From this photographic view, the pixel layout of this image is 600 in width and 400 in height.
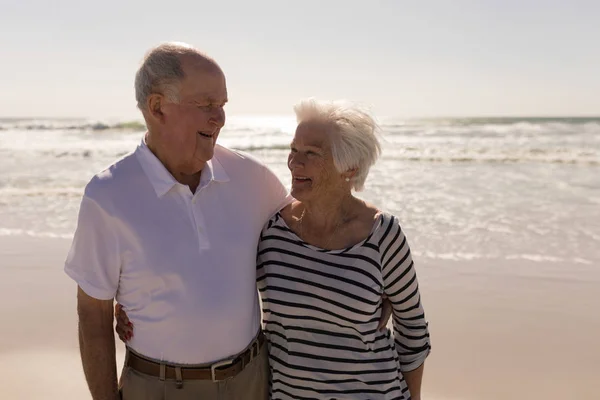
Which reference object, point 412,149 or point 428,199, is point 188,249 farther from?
point 412,149

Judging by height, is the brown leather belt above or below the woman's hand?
A: below

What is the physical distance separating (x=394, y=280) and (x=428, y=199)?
32.9 ft

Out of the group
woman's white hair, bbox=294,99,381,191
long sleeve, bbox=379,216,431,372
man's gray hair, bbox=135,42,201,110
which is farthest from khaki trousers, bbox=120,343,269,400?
man's gray hair, bbox=135,42,201,110

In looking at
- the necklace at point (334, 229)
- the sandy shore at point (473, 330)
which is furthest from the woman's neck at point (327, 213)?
the sandy shore at point (473, 330)

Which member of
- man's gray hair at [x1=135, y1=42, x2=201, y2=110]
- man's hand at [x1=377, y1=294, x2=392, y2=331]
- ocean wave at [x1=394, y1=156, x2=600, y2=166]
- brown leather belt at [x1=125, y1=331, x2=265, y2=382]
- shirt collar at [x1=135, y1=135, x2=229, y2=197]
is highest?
man's gray hair at [x1=135, y1=42, x2=201, y2=110]

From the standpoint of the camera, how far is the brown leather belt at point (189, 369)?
7.54 feet

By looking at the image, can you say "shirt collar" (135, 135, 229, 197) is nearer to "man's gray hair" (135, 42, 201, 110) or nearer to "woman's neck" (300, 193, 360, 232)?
"man's gray hair" (135, 42, 201, 110)

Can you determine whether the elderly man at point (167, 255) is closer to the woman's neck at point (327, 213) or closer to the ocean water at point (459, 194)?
the woman's neck at point (327, 213)

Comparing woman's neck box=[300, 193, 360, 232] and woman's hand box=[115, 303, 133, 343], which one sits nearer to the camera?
woman's hand box=[115, 303, 133, 343]

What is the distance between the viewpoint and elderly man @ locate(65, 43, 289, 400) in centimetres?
221

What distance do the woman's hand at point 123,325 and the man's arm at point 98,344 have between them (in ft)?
0.16

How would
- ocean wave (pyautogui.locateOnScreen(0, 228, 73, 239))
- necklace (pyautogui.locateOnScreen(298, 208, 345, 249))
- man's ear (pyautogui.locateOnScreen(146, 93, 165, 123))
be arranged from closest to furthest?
man's ear (pyautogui.locateOnScreen(146, 93, 165, 123)), necklace (pyautogui.locateOnScreen(298, 208, 345, 249)), ocean wave (pyautogui.locateOnScreen(0, 228, 73, 239))

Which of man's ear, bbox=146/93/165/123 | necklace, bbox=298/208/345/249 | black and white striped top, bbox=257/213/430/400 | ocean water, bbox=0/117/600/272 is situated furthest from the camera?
ocean water, bbox=0/117/600/272

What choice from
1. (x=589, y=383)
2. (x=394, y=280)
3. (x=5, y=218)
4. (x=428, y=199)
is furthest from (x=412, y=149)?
(x=394, y=280)
